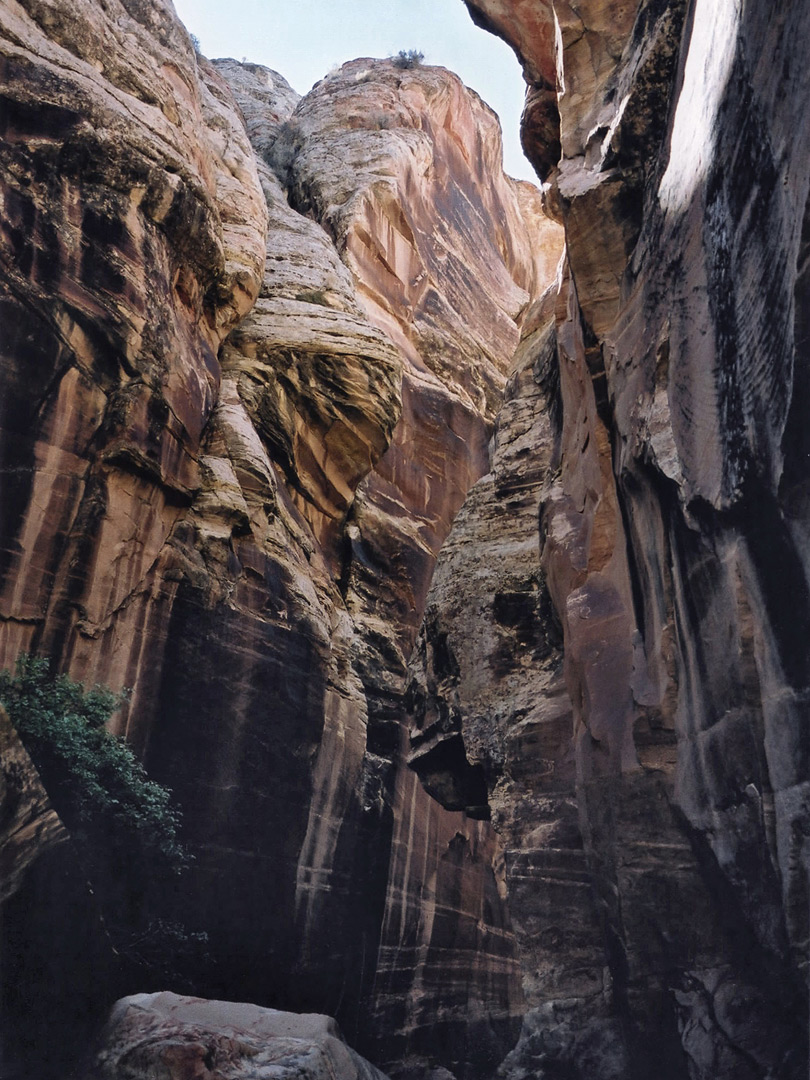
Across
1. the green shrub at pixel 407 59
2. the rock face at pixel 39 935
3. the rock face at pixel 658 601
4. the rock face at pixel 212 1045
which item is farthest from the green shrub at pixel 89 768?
the green shrub at pixel 407 59

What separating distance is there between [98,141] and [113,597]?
8.26 meters

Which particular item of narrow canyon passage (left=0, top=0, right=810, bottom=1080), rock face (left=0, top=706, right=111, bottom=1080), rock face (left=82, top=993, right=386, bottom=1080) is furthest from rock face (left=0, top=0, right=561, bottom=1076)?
rock face (left=0, top=706, right=111, bottom=1080)

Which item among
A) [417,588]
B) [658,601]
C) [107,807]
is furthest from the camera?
[417,588]

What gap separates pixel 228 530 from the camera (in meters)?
17.5

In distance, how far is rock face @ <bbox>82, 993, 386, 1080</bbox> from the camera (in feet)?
33.3

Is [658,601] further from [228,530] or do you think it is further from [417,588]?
[417,588]

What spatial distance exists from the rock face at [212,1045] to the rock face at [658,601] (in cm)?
292

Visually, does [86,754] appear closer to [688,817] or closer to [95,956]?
[95,956]

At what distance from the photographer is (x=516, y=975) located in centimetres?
2516

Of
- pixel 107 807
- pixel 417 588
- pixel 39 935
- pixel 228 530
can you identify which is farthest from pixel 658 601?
pixel 417 588

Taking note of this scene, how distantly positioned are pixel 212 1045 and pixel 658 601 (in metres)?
7.28

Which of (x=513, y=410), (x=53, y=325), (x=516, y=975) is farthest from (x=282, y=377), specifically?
(x=516, y=975)

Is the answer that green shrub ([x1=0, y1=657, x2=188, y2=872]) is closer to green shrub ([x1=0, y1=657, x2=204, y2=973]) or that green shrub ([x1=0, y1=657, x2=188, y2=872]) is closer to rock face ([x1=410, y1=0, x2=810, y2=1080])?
green shrub ([x1=0, y1=657, x2=204, y2=973])

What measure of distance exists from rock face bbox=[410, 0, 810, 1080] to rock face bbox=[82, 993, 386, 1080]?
292 centimetres
